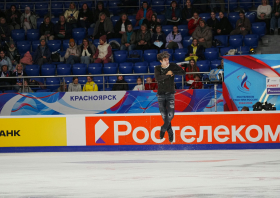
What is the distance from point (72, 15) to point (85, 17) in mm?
485

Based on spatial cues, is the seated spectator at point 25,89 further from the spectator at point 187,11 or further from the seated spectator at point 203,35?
the spectator at point 187,11

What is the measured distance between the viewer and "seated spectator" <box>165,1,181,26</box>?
1471 centimetres

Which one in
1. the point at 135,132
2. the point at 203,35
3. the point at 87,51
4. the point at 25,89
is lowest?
the point at 135,132

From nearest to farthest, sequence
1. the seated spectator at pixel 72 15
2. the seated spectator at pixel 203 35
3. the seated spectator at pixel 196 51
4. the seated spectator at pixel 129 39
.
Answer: the seated spectator at pixel 196 51 < the seated spectator at pixel 203 35 < the seated spectator at pixel 129 39 < the seated spectator at pixel 72 15

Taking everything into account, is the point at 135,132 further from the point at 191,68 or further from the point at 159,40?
the point at 159,40

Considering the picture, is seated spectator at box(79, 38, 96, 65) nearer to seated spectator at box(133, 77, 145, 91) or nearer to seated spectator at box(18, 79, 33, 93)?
seated spectator at box(18, 79, 33, 93)

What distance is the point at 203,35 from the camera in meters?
13.6

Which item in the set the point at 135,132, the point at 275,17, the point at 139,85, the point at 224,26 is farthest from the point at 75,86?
the point at 275,17

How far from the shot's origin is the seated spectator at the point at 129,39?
46.3ft

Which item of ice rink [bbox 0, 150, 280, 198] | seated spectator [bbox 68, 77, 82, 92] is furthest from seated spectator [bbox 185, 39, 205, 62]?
ice rink [bbox 0, 150, 280, 198]

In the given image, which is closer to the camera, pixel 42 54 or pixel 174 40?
pixel 174 40

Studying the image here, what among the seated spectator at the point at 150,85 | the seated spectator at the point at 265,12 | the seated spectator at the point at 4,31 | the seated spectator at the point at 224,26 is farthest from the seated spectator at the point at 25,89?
the seated spectator at the point at 265,12

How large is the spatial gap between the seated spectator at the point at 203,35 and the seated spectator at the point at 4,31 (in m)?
6.79

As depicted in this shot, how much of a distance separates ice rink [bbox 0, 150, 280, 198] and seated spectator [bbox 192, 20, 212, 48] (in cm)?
801
